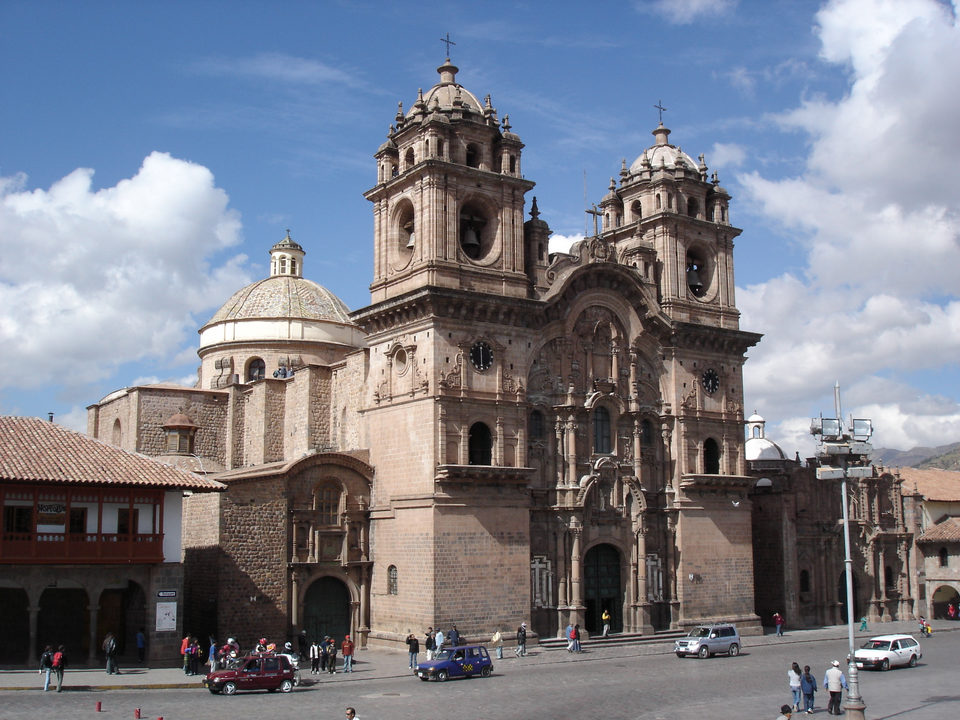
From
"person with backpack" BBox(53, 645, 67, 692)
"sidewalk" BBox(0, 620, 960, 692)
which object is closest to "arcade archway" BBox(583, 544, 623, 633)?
"sidewalk" BBox(0, 620, 960, 692)

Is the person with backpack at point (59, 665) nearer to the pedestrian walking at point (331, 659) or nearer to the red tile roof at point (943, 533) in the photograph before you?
the pedestrian walking at point (331, 659)

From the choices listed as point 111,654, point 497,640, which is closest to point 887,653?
point 497,640

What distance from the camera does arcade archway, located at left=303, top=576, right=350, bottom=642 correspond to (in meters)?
39.1

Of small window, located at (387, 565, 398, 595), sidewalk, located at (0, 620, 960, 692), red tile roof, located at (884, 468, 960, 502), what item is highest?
red tile roof, located at (884, 468, 960, 502)

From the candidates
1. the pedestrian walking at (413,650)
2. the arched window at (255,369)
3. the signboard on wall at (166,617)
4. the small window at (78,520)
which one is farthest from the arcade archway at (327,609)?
the arched window at (255,369)

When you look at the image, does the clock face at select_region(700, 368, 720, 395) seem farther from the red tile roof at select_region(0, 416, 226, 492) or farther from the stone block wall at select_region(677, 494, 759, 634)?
the red tile roof at select_region(0, 416, 226, 492)

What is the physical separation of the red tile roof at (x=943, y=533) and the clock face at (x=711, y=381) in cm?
1810

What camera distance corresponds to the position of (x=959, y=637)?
1837 inches

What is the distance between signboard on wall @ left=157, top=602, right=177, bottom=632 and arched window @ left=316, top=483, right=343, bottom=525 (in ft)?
22.9

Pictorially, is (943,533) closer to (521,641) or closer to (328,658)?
(521,641)

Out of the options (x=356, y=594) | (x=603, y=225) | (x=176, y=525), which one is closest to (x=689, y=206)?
(x=603, y=225)

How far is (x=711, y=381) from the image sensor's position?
47.6 m

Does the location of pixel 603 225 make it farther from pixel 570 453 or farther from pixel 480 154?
pixel 570 453

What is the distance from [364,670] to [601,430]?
1488 centimetres
